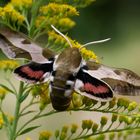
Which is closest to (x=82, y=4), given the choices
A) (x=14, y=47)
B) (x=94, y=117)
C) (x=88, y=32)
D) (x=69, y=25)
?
(x=69, y=25)

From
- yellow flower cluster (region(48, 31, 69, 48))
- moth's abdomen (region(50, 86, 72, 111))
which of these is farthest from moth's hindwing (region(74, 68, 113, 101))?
yellow flower cluster (region(48, 31, 69, 48))

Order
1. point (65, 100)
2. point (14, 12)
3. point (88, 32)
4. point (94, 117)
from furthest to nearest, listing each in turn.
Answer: point (88, 32) < point (94, 117) < point (14, 12) < point (65, 100)

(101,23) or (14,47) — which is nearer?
(14,47)

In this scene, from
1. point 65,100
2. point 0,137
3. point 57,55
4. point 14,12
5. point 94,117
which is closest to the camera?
point 65,100

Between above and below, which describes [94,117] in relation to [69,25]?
below

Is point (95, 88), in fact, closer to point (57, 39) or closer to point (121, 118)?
point (121, 118)

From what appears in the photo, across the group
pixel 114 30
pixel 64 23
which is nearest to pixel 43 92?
pixel 64 23

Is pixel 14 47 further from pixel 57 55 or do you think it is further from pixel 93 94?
pixel 93 94
